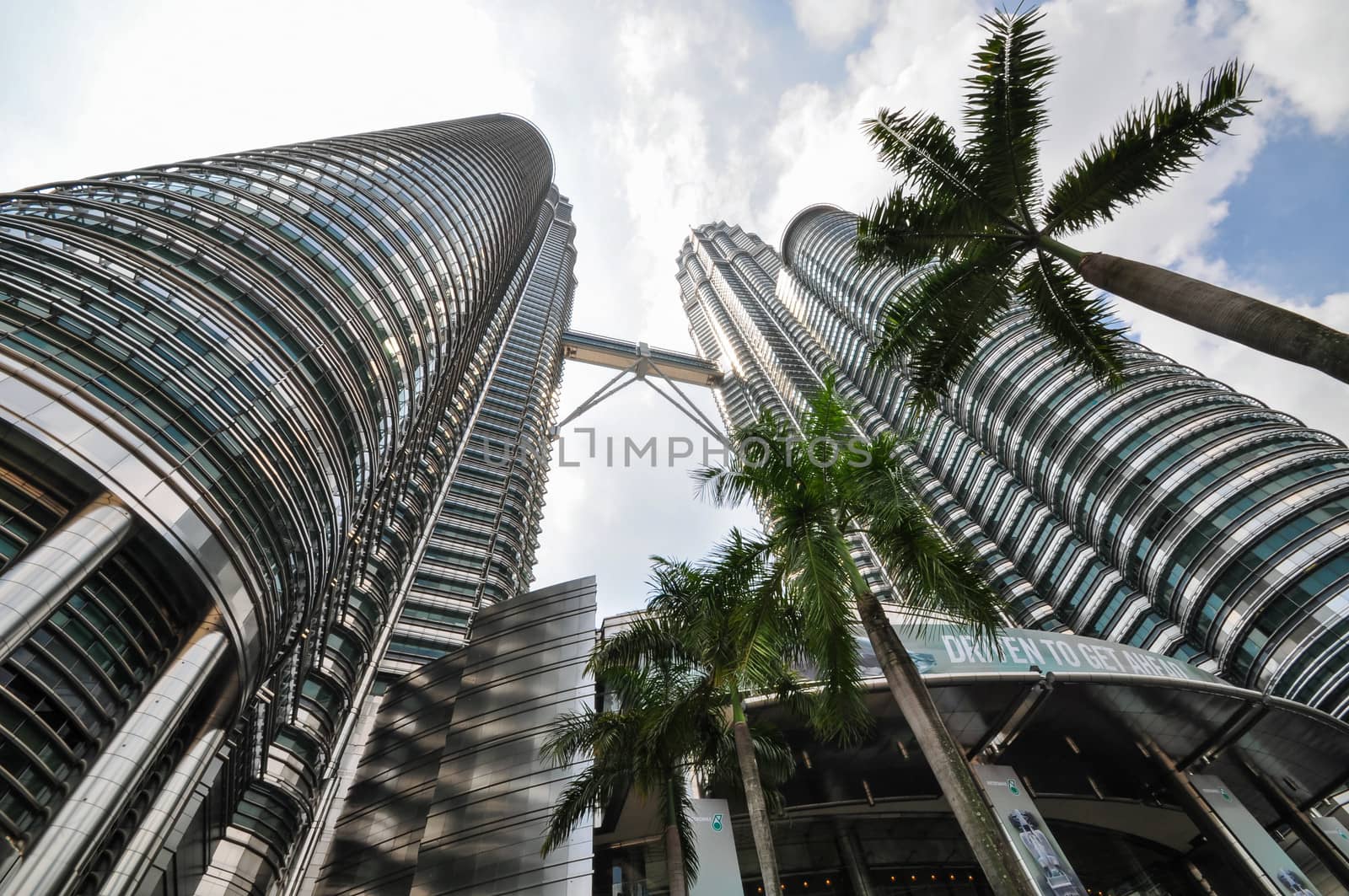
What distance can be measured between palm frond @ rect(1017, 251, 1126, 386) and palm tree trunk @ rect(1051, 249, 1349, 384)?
1.07 meters

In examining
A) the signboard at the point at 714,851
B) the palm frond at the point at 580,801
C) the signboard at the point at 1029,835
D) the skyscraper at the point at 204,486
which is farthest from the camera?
the signboard at the point at 1029,835

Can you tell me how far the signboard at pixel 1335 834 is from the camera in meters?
25.7

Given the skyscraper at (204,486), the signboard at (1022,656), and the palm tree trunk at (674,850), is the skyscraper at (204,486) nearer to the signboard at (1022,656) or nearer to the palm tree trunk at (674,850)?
the palm tree trunk at (674,850)

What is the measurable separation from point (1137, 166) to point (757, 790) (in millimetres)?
11901

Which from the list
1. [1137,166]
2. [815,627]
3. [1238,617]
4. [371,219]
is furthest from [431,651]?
[1238,617]

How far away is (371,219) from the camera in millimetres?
32844

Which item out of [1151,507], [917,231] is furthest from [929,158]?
[1151,507]

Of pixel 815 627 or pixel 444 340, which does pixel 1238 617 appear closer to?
pixel 815 627

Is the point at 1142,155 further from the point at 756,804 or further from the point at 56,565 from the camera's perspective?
the point at 56,565

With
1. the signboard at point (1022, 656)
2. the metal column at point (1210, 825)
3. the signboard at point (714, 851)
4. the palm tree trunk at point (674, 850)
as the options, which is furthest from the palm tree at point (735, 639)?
the metal column at point (1210, 825)

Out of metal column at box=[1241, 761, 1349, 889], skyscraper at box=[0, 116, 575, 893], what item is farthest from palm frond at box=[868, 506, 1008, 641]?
metal column at box=[1241, 761, 1349, 889]

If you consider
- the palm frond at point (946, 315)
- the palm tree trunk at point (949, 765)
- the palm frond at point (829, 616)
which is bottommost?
the palm tree trunk at point (949, 765)

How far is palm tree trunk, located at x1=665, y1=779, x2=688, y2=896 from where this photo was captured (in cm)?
1206

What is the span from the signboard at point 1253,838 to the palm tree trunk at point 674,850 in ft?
70.7
